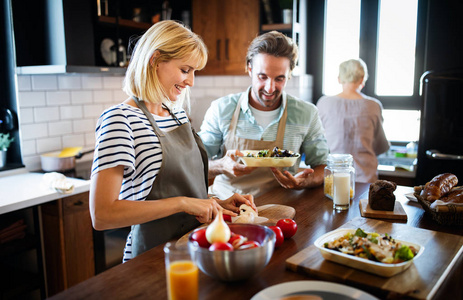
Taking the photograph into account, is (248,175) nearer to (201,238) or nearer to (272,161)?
(272,161)

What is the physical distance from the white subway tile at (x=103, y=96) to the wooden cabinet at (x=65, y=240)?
3.69 feet

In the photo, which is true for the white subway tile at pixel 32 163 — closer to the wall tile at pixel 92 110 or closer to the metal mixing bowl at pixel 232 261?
Answer: the wall tile at pixel 92 110

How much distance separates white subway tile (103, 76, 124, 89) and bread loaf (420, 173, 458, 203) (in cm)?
265

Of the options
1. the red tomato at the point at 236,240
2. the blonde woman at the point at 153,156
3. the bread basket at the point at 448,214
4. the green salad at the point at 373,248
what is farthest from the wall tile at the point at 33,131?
the bread basket at the point at 448,214

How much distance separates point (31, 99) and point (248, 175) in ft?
5.52

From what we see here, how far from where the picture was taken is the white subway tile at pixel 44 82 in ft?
10.2

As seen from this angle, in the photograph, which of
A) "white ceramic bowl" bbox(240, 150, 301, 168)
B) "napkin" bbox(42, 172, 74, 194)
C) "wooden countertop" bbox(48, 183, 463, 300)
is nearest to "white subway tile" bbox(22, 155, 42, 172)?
"napkin" bbox(42, 172, 74, 194)

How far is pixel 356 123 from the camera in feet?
12.0

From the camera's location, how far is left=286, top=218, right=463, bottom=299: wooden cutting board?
1172mm

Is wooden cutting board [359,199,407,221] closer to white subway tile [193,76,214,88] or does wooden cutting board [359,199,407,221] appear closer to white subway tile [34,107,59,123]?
white subway tile [34,107,59,123]

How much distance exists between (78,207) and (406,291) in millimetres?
2067

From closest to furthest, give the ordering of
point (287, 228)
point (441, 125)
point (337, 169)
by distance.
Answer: point (287, 228) < point (337, 169) < point (441, 125)

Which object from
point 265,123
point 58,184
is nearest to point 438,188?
point 265,123

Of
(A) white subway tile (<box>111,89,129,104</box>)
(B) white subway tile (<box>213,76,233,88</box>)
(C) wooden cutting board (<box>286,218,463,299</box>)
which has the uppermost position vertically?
(B) white subway tile (<box>213,76,233,88</box>)
